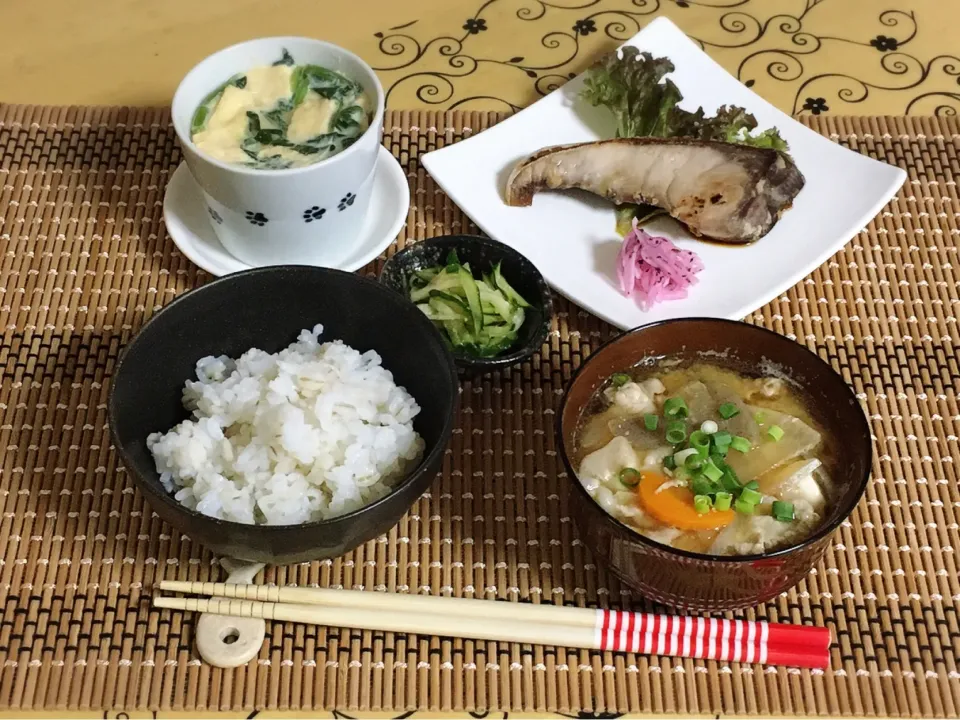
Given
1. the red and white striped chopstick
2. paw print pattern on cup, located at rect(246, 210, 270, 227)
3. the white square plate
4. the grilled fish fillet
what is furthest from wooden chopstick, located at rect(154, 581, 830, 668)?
the grilled fish fillet

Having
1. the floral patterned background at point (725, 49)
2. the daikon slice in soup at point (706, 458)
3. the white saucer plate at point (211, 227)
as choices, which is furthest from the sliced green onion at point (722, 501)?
the floral patterned background at point (725, 49)

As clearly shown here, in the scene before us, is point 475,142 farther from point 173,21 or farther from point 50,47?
point 50,47

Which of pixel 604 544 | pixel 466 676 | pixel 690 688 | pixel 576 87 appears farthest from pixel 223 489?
pixel 576 87

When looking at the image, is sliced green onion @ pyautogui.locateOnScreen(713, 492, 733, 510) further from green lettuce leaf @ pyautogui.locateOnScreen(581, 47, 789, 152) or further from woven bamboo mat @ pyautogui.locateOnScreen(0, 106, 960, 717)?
green lettuce leaf @ pyautogui.locateOnScreen(581, 47, 789, 152)

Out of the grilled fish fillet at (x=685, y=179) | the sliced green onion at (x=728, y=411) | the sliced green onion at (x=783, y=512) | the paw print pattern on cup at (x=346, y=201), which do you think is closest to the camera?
the sliced green onion at (x=783, y=512)

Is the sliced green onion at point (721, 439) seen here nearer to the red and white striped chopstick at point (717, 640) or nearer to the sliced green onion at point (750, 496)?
the sliced green onion at point (750, 496)

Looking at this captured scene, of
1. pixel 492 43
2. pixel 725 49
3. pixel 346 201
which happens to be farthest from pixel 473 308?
pixel 725 49

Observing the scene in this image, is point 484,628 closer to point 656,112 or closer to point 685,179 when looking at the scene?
point 685,179
